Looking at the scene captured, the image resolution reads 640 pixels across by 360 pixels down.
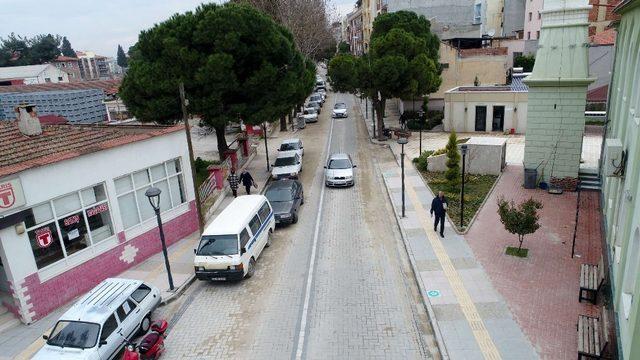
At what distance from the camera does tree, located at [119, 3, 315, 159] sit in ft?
71.5

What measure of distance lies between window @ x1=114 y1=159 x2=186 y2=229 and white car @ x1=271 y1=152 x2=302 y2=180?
24.5ft

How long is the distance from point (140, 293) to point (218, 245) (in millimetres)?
2736

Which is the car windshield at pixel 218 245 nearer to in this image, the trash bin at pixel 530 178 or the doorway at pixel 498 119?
the trash bin at pixel 530 178

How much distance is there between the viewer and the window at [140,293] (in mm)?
11252

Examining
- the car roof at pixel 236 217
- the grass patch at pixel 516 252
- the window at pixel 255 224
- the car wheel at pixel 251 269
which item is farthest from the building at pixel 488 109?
the car wheel at pixel 251 269

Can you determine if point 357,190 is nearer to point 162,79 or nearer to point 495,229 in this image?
point 495,229

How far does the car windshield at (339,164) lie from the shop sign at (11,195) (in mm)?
14762

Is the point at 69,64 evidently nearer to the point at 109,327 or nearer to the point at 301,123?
the point at 301,123

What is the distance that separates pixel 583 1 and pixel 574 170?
23.4 feet

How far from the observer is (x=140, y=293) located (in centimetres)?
1146

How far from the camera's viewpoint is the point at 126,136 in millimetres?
15477

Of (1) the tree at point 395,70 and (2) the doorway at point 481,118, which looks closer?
(1) the tree at point 395,70

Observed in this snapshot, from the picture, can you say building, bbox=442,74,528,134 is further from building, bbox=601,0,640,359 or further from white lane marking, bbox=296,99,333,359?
white lane marking, bbox=296,99,333,359

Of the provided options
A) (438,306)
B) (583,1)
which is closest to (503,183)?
(583,1)
